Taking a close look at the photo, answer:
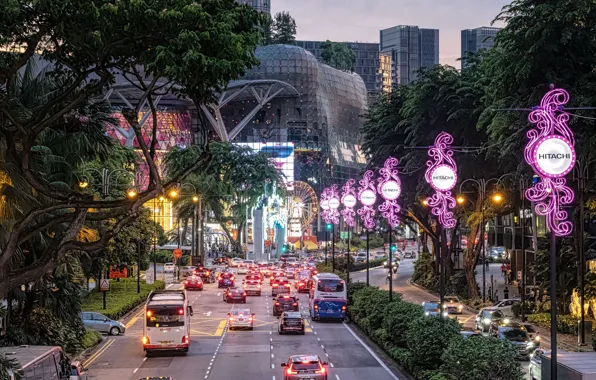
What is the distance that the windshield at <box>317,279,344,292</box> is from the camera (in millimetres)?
56906

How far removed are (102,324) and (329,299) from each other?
13.5m

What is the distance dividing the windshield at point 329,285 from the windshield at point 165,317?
16.2m

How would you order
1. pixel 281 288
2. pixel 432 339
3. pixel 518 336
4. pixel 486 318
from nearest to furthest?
1. pixel 432 339
2. pixel 518 336
3. pixel 486 318
4. pixel 281 288

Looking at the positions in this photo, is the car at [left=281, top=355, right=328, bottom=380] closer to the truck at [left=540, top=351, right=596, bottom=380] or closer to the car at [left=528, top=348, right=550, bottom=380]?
the car at [left=528, top=348, right=550, bottom=380]

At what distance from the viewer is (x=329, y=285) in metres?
56.9

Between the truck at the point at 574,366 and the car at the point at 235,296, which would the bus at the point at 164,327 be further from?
the car at the point at 235,296

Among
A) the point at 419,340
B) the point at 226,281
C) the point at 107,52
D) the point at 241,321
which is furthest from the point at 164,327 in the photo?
the point at 226,281

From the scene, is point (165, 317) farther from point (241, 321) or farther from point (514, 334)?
point (514, 334)

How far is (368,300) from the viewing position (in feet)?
167

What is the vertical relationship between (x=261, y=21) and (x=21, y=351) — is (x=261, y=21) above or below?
above

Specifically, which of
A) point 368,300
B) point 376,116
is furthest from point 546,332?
point 376,116

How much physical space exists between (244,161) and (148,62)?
108 metres

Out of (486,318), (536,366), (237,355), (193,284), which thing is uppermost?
(536,366)

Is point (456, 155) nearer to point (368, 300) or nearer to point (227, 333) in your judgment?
point (368, 300)
